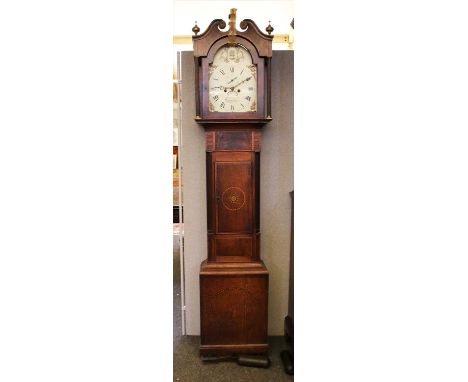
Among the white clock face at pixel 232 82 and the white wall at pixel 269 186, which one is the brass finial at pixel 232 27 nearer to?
the white clock face at pixel 232 82

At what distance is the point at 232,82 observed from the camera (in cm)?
186

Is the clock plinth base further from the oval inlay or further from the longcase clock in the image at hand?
the oval inlay

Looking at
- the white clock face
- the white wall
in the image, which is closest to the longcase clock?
the white clock face

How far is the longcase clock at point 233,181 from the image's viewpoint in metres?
1.84

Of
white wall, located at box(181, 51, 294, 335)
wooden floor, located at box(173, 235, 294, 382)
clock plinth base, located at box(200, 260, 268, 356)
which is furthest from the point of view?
white wall, located at box(181, 51, 294, 335)

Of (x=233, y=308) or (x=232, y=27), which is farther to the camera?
(x=233, y=308)

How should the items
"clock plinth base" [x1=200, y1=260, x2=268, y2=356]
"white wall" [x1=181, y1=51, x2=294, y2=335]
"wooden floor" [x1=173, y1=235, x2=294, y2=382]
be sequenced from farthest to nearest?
1. "white wall" [x1=181, y1=51, x2=294, y2=335]
2. "clock plinth base" [x1=200, y1=260, x2=268, y2=356]
3. "wooden floor" [x1=173, y1=235, x2=294, y2=382]

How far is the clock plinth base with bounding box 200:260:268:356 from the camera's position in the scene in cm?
189

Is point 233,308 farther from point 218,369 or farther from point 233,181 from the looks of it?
point 233,181

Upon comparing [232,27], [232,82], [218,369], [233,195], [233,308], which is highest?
[232,27]

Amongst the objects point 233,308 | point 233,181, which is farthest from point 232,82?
point 233,308

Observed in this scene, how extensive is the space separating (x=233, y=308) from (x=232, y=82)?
1.12 m

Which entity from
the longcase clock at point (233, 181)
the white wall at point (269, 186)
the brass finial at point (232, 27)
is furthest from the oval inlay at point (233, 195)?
the brass finial at point (232, 27)
